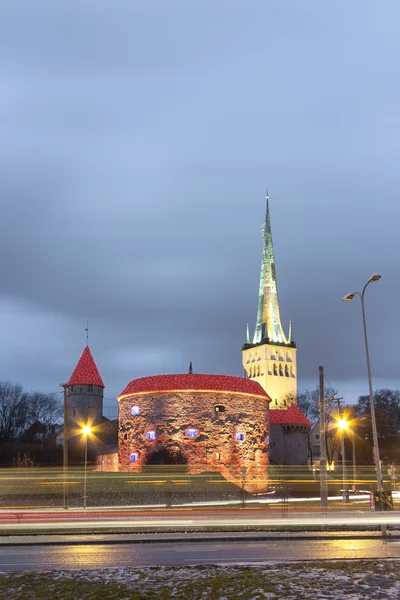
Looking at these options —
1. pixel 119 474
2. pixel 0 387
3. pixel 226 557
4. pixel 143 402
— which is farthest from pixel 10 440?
pixel 226 557

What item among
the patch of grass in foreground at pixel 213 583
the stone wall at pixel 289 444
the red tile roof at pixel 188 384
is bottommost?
the patch of grass in foreground at pixel 213 583

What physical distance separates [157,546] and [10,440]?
77077mm

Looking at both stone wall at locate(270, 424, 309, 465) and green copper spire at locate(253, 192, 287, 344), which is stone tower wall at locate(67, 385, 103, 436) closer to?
stone wall at locate(270, 424, 309, 465)

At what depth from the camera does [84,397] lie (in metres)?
73.9

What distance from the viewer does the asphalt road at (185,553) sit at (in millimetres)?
13523

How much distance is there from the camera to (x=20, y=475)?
140 ft

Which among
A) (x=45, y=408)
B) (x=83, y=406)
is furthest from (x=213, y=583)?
(x=45, y=408)

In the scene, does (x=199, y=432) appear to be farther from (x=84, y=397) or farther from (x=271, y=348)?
(x=271, y=348)

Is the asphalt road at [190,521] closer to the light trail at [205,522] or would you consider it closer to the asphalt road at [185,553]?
the light trail at [205,522]

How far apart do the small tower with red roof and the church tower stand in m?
51.7

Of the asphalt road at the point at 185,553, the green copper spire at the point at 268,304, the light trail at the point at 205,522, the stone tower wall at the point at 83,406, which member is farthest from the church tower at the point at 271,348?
the asphalt road at the point at 185,553

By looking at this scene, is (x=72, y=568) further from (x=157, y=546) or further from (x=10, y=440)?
(x=10, y=440)

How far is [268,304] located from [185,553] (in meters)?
107

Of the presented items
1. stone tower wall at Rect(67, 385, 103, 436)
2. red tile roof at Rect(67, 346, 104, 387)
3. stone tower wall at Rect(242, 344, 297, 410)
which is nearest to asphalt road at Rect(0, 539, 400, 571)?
stone tower wall at Rect(67, 385, 103, 436)
